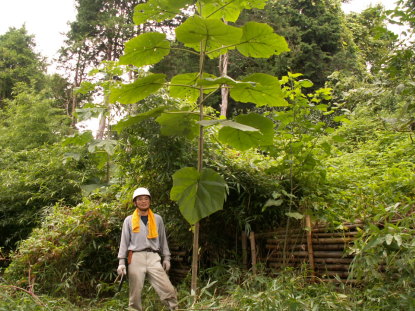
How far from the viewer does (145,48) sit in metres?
2.48

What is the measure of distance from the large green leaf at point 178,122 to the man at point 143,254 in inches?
45.4

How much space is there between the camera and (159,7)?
8.21 ft

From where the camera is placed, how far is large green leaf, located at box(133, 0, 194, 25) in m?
2.46

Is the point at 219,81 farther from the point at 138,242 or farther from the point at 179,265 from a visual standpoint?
the point at 179,265

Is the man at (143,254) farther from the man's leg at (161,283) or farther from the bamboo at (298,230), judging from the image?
the bamboo at (298,230)

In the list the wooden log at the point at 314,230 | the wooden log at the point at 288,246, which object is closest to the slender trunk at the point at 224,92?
the wooden log at the point at 314,230

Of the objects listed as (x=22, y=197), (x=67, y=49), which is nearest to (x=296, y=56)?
(x=67, y=49)

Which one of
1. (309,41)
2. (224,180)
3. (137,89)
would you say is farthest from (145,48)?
(309,41)

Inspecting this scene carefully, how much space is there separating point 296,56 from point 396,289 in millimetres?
11521

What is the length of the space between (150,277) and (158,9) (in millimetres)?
2260

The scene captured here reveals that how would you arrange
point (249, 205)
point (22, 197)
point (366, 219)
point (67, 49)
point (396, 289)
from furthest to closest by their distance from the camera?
point (67, 49) < point (22, 197) < point (249, 205) < point (366, 219) < point (396, 289)

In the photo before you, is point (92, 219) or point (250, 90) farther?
point (92, 219)

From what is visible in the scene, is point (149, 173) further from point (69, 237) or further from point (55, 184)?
point (55, 184)

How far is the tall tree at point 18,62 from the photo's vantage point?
56.7 ft
